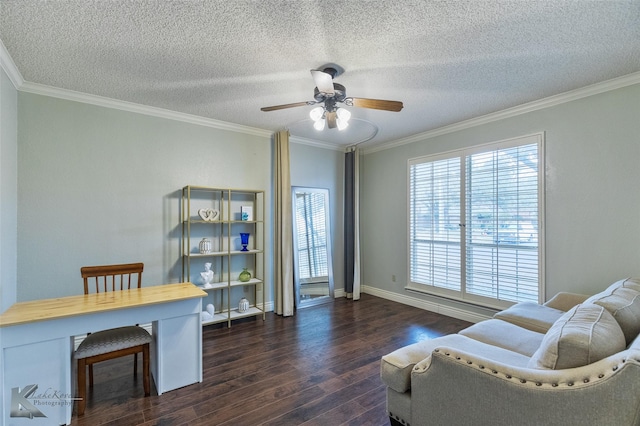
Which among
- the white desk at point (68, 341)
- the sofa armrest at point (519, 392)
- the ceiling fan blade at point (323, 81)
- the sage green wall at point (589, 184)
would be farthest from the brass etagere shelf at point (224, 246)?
the sage green wall at point (589, 184)

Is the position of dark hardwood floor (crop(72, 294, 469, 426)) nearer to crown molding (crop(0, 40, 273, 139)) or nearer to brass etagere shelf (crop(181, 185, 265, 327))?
brass etagere shelf (crop(181, 185, 265, 327))

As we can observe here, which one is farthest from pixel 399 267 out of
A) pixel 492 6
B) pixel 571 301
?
pixel 492 6

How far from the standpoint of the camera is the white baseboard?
386 centimetres

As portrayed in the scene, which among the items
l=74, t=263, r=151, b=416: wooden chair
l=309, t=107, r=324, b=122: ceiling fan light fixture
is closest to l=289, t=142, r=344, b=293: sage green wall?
l=309, t=107, r=324, b=122: ceiling fan light fixture

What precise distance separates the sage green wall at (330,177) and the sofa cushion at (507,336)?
9.89 feet

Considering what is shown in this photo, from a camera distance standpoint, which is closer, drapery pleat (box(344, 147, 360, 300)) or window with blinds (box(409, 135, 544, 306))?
window with blinds (box(409, 135, 544, 306))

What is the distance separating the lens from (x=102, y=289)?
10.1 ft

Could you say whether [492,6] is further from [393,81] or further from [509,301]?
[509,301]

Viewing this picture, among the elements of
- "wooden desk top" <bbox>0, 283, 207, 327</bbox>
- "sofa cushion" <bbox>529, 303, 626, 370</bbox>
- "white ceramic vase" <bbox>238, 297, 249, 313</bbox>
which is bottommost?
"white ceramic vase" <bbox>238, 297, 249, 313</bbox>

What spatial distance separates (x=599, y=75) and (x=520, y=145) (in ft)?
2.99

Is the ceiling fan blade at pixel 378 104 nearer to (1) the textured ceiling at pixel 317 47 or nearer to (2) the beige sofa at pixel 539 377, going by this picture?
(1) the textured ceiling at pixel 317 47

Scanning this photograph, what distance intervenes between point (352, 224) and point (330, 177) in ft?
3.00

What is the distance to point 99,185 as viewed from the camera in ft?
10.7

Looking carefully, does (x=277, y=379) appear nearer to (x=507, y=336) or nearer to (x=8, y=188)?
(x=507, y=336)
